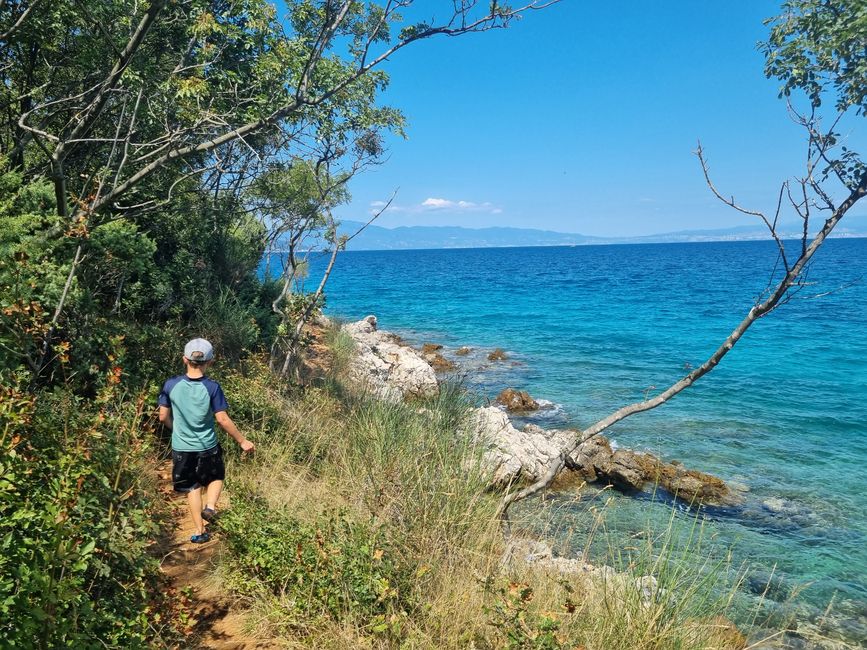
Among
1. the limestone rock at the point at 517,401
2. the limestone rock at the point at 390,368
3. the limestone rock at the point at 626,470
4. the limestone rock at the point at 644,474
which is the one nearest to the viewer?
the limestone rock at the point at 644,474

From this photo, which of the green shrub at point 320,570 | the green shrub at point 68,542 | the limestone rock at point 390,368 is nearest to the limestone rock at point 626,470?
the limestone rock at point 390,368

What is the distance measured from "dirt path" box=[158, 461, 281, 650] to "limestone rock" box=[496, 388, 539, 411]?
33.1 ft

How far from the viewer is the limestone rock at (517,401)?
13969 millimetres

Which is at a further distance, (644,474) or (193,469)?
(644,474)

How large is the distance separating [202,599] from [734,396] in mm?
15958

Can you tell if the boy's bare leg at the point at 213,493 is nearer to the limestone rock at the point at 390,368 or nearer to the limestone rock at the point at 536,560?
the limestone rock at the point at 536,560

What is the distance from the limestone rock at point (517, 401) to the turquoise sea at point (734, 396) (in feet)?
1.46

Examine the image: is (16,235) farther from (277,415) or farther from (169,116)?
(277,415)

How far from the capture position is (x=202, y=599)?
3881 mm

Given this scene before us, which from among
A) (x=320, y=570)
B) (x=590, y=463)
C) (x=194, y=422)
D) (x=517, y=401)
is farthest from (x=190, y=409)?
(x=517, y=401)

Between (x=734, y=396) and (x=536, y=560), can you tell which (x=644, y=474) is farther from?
(x=734, y=396)

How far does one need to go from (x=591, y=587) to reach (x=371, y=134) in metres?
7.73

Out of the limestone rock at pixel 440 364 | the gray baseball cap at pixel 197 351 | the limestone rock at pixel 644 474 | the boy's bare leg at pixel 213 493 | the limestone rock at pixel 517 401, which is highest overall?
the gray baseball cap at pixel 197 351

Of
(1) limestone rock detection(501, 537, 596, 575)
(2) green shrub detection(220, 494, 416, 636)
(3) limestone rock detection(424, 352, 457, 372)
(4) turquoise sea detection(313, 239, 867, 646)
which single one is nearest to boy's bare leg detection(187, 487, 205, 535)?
(2) green shrub detection(220, 494, 416, 636)
